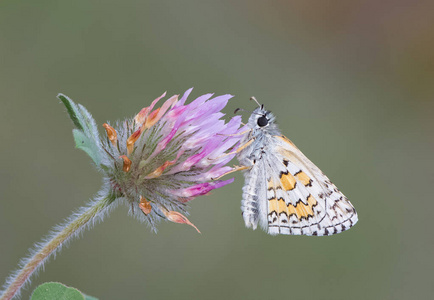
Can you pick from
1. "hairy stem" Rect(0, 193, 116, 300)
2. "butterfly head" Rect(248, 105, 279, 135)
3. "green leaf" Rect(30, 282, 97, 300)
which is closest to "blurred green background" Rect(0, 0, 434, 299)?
"butterfly head" Rect(248, 105, 279, 135)

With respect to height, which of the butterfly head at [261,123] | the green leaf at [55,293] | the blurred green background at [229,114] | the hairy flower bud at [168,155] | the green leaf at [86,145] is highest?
the blurred green background at [229,114]

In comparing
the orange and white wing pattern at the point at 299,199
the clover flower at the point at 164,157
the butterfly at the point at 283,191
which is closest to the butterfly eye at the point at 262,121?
the butterfly at the point at 283,191

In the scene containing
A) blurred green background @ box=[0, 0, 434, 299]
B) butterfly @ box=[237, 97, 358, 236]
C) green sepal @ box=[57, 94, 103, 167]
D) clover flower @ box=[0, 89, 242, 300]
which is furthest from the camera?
blurred green background @ box=[0, 0, 434, 299]

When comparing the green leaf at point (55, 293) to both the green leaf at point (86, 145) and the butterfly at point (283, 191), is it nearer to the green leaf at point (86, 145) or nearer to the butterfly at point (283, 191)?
the green leaf at point (86, 145)

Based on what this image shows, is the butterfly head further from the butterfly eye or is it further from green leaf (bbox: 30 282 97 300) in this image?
green leaf (bbox: 30 282 97 300)

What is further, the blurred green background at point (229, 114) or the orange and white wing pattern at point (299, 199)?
the blurred green background at point (229, 114)

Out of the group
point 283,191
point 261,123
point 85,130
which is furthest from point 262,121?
point 85,130
